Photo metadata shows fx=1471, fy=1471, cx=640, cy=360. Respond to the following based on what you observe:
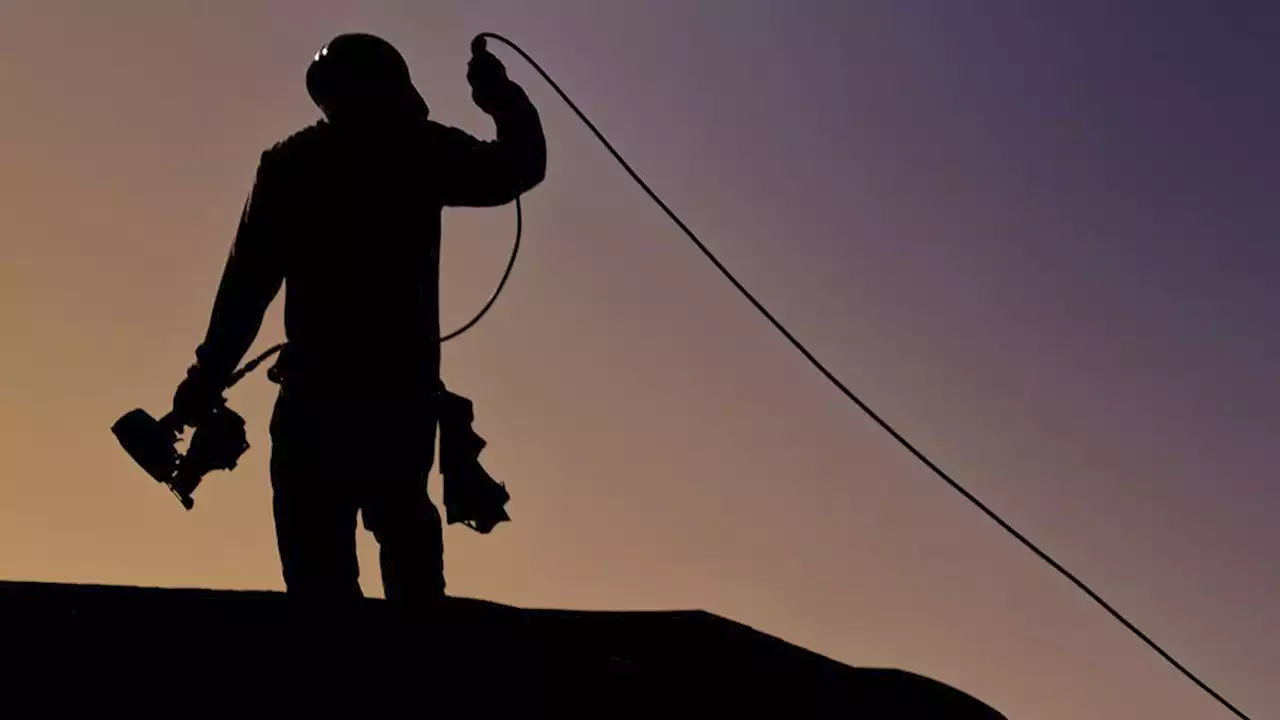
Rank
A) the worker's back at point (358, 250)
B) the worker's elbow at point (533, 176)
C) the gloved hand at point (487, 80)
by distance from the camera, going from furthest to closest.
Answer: the gloved hand at point (487, 80)
the worker's elbow at point (533, 176)
the worker's back at point (358, 250)

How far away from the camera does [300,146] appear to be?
17.8 ft

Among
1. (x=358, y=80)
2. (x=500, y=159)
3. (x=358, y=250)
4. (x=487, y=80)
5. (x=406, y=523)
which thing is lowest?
(x=406, y=523)

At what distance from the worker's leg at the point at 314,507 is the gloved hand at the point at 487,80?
1.46 metres

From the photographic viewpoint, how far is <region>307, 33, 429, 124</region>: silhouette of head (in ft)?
17.6

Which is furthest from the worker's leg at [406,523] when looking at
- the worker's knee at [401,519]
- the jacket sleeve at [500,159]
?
the jacket sleeve at [500,159]

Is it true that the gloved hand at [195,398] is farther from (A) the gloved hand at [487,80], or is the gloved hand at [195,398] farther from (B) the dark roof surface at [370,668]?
(A) the gloved hand at [487,80]

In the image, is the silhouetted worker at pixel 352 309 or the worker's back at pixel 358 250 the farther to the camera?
the worker's back at pixel 358 250

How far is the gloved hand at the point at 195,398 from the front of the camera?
5273mm

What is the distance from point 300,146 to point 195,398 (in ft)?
3.27

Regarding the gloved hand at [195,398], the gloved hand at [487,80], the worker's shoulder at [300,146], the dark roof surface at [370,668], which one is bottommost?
the dark roof surface at [370,668]

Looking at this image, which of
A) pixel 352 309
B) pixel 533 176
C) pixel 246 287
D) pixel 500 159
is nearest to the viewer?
pixel 352 309

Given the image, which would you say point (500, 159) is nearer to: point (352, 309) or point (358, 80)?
point (358, 80)

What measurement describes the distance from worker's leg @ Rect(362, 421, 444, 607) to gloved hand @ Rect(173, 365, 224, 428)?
677 millimetres

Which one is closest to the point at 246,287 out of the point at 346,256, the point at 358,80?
the point at 346,256
